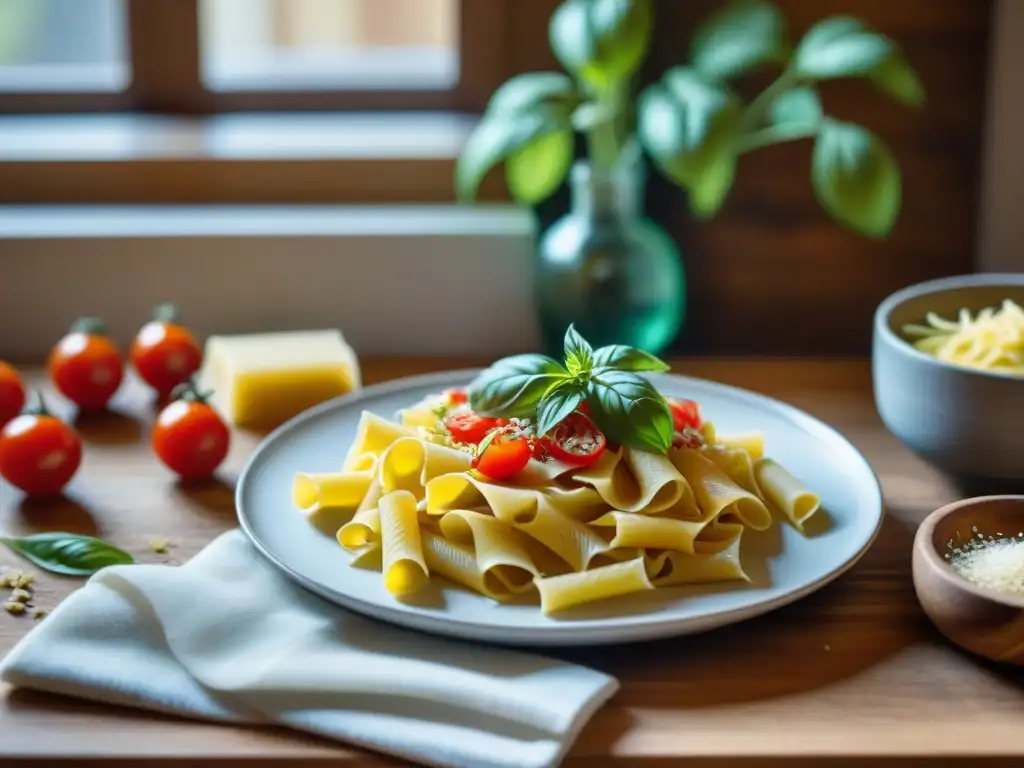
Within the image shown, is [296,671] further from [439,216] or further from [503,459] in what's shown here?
[439,216]

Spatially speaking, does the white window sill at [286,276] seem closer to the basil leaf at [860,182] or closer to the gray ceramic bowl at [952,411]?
the basil leaf at [860,182]

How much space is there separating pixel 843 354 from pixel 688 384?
17.2 inches

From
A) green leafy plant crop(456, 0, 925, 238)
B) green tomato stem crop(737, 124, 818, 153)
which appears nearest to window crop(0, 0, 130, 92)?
green leafy plant crop(456, 0, 925, 238)

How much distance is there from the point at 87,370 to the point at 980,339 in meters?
0.96

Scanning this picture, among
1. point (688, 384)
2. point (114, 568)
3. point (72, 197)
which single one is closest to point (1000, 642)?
point (688, 384)

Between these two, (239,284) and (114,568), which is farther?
(239,284)

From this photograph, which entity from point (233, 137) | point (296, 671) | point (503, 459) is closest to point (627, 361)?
point (503, 459)

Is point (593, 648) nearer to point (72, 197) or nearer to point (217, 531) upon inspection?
point (217, 531)

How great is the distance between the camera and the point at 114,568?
3.76ft

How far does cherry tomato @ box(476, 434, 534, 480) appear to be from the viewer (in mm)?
1182

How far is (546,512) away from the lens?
3.74 feet

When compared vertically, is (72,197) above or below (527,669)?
above

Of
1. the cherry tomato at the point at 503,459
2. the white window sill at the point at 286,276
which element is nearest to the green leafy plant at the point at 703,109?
the white window sill at the point at 286,276

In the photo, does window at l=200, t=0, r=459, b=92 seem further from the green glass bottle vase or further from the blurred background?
the green glass bottle vase
